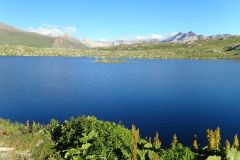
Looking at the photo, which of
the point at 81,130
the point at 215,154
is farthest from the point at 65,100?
the point at 215,154

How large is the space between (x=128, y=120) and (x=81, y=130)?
32.2 metres

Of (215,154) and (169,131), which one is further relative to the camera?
(169,131)

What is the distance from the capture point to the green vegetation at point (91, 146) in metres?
23.8

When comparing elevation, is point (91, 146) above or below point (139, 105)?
above

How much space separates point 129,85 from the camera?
110 metres

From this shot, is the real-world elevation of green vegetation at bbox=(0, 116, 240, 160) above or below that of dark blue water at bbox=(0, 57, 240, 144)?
above

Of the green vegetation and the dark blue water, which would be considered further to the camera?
the dark blue water

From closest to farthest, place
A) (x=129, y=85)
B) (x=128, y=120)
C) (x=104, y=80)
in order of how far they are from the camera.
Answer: (x=128, y=120), (x=129, y=85), (x=104, y=80)

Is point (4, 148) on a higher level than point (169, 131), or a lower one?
higher

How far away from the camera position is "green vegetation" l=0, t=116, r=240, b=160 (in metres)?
23.8

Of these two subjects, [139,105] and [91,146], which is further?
[139,105]

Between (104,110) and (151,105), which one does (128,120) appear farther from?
(151,105)

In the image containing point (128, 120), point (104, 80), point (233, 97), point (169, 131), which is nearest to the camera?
point (169, 131)

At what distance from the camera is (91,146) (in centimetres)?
2583
